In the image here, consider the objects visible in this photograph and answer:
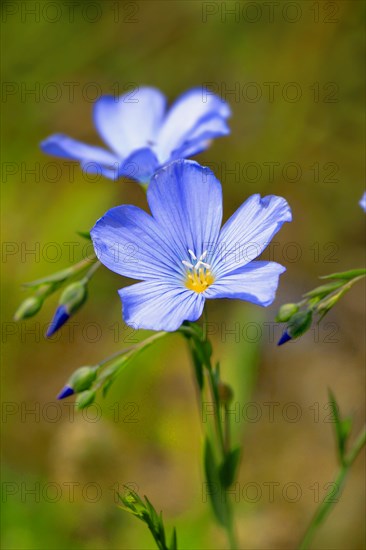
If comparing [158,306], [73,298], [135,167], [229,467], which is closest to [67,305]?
[73,298]

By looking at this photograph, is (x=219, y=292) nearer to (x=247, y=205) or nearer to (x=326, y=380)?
(x=247, y=205)

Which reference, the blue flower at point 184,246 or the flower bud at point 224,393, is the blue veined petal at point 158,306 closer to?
the blue flower at point 184,246

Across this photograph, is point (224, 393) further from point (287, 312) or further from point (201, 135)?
point (201, 135)

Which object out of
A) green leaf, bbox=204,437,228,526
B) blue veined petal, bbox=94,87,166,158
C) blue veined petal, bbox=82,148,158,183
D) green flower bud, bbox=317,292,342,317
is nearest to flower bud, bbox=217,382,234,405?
green leaf, bbox=204,437,228,526

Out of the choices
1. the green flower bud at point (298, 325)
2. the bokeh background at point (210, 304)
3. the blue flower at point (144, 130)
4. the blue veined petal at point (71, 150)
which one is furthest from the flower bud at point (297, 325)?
the bokeh background at point (210, 304)

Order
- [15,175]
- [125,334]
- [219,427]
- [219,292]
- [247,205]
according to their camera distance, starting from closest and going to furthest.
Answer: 1. [219,292]
2. [247,205]
3. [219,427]
4. [125,334]
5. [15,175]

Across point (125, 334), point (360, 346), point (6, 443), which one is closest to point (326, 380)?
point (360, 346)
